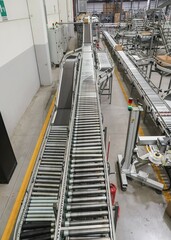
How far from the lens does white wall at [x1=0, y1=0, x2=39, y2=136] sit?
4059 mm

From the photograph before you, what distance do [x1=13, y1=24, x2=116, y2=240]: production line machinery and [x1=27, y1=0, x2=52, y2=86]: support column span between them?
2.99 meters

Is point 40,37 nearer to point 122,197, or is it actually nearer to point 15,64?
point 15,64

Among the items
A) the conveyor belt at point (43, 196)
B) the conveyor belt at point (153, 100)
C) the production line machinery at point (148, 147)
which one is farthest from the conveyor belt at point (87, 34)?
the conveyor belt at point (43, 196)

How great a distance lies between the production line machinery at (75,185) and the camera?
1.50 m

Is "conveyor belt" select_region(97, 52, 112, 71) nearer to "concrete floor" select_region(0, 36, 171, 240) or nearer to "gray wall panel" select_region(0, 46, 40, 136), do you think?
"concrete floor" select_region(0, 36, 171, 240)

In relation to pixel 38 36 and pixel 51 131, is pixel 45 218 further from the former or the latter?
pixel 38 36

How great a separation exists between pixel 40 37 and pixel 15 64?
2026 millimetres

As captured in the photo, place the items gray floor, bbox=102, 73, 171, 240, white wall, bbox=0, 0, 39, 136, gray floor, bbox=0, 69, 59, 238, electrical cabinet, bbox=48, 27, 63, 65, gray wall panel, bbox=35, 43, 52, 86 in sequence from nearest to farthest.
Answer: gray floor, bbox=102, 73, 171, 240 → gray floor, bbox=0, 69, 59, 238 → white wall, bbox=0, 0, 39, 136 → gray wall panel, bbox=35, 43, 52, 86 → electrical cabinet, bbox=48, 27, 63, 65

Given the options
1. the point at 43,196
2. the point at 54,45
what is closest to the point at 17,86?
the point at 43,196

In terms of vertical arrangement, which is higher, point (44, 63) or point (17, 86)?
point (44, 63)

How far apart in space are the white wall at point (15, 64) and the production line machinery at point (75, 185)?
1229 millimetres

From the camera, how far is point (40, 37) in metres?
6.08

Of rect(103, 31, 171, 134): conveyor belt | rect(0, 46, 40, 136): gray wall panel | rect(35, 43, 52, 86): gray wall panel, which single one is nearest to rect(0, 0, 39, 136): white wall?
rect(0, 46, 40, 136): gray wall panel

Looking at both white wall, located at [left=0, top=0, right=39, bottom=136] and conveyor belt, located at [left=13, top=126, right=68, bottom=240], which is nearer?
conveyor belt, located at [left=13, top=126, right=68, bottom=240]
